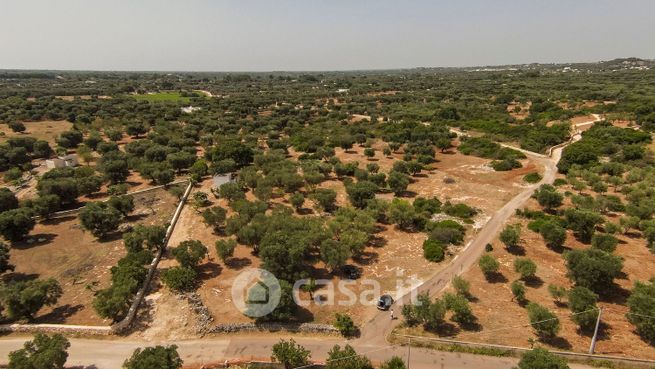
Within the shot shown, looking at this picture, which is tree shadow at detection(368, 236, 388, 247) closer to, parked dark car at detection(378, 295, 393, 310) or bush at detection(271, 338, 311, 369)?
parked dark car at detection(378, 295, 393, 310)

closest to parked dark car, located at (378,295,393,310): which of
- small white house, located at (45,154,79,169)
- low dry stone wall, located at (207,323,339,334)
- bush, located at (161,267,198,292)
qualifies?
low dry stone wall, located at (207,323,339,334)

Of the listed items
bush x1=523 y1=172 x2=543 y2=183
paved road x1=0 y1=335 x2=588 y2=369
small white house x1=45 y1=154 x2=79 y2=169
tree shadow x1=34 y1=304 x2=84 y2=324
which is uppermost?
small white house x1=45 y1=154 x2=79 y2=169

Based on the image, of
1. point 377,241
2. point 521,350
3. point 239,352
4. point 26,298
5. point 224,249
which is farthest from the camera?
point 377,241

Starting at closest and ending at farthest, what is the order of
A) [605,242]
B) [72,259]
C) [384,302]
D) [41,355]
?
[41,355]
[384,302]
[605,242]
[72,259]

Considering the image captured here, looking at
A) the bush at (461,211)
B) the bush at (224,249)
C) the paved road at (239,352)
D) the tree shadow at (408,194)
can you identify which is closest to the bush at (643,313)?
the paved road at (239,352)

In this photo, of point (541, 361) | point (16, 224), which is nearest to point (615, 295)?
point (541, 361)

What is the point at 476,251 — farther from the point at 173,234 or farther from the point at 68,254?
the point at 68,254

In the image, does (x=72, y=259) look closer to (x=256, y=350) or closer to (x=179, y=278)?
(x=179, y=278)
